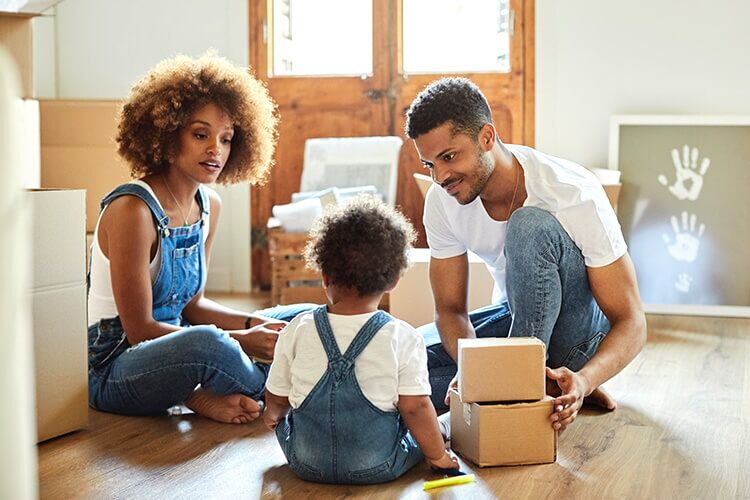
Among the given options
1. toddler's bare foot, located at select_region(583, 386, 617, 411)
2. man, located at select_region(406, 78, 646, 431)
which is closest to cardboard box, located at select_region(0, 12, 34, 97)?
man, located at select_region(406, 78, 646, 431)

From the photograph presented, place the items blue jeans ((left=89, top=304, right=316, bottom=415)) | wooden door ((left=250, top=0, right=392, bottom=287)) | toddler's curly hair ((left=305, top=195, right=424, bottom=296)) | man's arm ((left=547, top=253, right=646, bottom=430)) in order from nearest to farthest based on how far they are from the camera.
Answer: toddler's curly hair ((left=305, top=195, right=424, bottom=296)), man's arm ((left=547, top=253, right=646, bottom=430)), blue jeans ((left=89, top=304, right=316, bottom=415)), wooden door ((left=250, top=0, right=392, bottom=287))

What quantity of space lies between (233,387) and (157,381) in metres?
0.19

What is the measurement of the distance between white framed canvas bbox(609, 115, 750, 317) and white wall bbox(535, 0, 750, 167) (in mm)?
140

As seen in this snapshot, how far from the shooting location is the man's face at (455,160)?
89.7 inches

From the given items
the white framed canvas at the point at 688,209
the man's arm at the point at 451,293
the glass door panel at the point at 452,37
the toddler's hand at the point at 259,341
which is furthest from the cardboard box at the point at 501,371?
the glass door panel at the point at 452,37

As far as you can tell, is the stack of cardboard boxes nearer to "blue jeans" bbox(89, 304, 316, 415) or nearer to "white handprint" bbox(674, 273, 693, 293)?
"blue jeans" bbox(89, 304, 316, 415)

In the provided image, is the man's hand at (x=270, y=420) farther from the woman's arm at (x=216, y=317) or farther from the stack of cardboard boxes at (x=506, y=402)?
the woman's arm at (x=216, y=317)

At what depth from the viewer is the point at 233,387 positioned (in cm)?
250

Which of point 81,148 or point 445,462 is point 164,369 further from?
point 81,148

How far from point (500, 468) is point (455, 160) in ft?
2.24

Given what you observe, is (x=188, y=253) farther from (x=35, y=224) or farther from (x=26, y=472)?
(x=26, y=472)

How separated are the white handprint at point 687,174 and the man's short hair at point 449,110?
Answer: 2.26m

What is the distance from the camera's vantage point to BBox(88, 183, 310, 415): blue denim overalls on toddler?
7.89 ft

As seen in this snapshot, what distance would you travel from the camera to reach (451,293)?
2.51m
